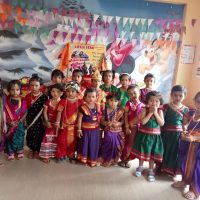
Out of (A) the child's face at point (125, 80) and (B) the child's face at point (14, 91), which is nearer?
(B) the child's face at point (14, 91)

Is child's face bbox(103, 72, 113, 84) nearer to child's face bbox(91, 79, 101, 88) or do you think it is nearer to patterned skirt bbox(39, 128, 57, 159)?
child's face bbox(91, 79, 101, 88)

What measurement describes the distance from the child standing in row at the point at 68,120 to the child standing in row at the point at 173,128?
34.9 inches

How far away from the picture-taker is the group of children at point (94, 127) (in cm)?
247

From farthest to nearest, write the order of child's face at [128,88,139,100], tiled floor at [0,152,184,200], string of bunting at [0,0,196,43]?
string of bunting at [0,0,196,43] → child's face at [128,88,139,100] → tiled floor at [0,152,184,200]

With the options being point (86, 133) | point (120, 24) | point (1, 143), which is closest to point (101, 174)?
point (86, 133)

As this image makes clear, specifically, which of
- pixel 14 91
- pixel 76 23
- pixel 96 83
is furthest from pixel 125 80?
pixel 76 23

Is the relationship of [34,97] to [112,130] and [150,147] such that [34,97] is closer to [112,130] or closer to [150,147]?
[112,130]

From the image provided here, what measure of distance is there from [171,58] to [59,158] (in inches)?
96.3

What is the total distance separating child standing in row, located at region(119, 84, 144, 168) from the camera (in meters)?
2.67

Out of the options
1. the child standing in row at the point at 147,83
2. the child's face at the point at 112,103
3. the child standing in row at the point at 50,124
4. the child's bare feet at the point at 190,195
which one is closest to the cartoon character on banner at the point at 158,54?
the child standing in row at the point at 147,83

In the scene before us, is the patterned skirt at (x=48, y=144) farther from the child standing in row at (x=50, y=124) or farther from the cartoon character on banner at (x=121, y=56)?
the cartoon character on banner at (x=121, y=56)

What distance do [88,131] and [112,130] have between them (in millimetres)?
246

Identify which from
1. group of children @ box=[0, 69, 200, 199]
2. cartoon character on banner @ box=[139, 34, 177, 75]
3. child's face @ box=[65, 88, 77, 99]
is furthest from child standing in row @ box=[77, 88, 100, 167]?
Answer: cartoon character on banner @ box=[139, 34, 177, 75]

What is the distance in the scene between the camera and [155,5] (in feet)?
12.8
